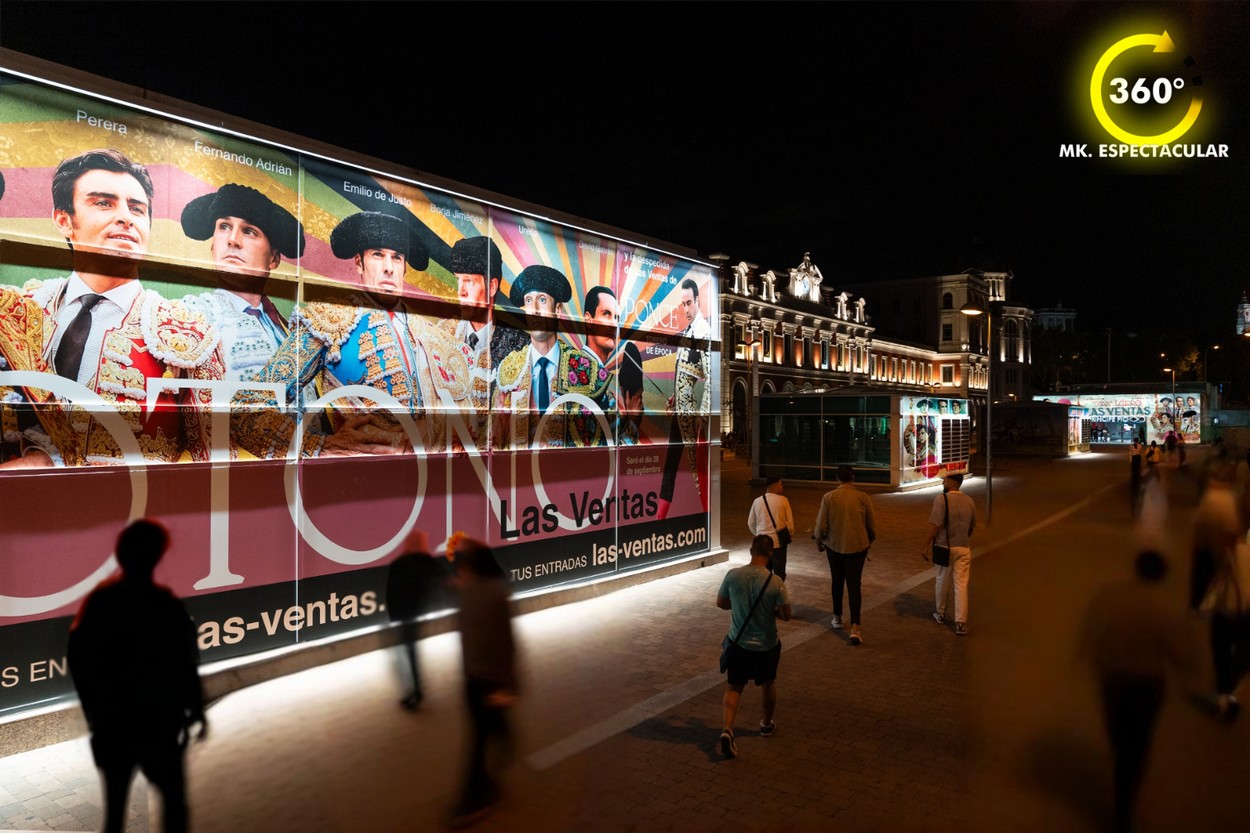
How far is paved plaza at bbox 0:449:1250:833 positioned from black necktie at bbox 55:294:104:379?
2916mm

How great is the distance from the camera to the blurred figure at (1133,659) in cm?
460

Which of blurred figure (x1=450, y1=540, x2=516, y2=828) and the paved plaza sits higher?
blurred figure (x1=450, y1=540, x2=516, y2=828)

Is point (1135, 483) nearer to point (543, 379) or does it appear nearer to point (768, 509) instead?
point (768, 509)

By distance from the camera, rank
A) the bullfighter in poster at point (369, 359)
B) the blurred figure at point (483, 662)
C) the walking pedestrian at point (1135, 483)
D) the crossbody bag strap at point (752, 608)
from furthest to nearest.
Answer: the walking pedestrian at point (1135, 483) < the bullfighter in poster at point (369, 359) < the crossbody bag strap at point (752, 608) < the blurred figure at point (483, 662)

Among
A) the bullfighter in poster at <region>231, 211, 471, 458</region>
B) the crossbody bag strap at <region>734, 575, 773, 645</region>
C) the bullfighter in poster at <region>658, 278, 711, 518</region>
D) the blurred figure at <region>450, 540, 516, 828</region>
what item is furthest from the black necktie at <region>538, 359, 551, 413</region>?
the blurred figure at <region>450, 540, 516, 828</region>

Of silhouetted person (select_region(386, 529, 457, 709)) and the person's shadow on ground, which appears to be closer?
the person's shadow on ground

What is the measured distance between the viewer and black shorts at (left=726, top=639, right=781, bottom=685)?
5.98 meters

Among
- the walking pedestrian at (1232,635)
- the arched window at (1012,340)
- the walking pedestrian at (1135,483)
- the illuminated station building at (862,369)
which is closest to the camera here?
the walking pedestrian at (1232,635)

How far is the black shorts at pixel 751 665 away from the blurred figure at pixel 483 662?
1832 millimetres

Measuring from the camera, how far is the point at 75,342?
21.1 ft

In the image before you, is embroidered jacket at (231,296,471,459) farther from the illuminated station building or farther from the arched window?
the arched window

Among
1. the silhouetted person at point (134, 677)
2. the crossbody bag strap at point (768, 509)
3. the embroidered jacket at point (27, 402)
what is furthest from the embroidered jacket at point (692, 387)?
the silhouetted person at point (134, 677)

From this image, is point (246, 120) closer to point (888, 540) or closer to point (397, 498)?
point (397, 498)

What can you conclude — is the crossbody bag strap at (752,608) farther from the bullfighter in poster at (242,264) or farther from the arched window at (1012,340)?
the arched window at (1012,340)
